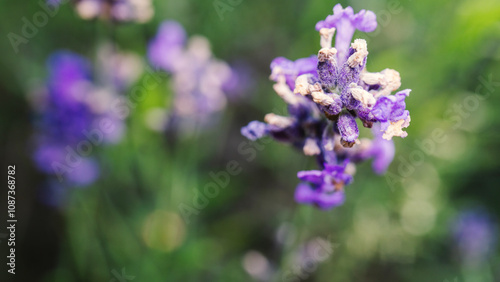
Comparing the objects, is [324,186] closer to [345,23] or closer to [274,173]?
[345,23]

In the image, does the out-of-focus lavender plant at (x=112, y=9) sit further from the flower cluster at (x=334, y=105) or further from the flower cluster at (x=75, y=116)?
the flower cluster at (x=334, y=105)

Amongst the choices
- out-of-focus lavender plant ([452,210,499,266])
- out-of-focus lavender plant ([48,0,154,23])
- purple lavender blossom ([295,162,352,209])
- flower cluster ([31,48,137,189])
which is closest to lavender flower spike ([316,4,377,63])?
purple lavender blossom ([295,162,352,209])

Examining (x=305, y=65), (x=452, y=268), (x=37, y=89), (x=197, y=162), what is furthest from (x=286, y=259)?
(x=37, y=89)

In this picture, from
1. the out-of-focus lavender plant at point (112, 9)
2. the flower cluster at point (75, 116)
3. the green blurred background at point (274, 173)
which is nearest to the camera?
the out-of-focus lavender plant at point (112, 9)

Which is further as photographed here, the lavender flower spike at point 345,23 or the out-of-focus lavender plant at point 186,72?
the out-of-focus lavender plant at point 186,72

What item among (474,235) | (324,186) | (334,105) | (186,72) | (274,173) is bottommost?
(324,186)

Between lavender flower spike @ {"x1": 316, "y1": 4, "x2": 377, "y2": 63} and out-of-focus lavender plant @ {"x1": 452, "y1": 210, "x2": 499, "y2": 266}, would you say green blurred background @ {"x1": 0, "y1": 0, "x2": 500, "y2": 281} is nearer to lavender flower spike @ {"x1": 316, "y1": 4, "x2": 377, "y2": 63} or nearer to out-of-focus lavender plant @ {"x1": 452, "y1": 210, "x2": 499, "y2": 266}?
out-of-focus lavender plant @ {"x1": 452, "y1": 210, "x2": 499, "y2": 266}

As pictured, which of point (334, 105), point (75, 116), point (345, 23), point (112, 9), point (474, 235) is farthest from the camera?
point (474, 235)

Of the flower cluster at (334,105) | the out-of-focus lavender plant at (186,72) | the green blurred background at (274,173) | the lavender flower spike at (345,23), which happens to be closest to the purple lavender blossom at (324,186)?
the flower cluster at (334,105)

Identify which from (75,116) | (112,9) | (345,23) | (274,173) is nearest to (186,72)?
(112,9)
